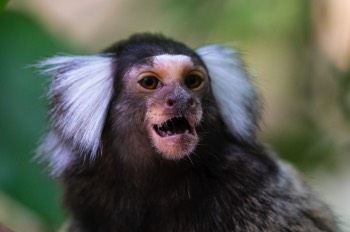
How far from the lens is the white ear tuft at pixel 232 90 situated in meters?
2.49

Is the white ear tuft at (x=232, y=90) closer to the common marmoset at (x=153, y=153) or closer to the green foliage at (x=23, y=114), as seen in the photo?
the common marmoset at (x=153, y=153)

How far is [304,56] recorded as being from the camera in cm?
395

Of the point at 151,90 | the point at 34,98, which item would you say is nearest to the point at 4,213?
the point at 34,98

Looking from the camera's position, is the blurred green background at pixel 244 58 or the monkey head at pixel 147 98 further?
the blurred green background at pixel 244 58

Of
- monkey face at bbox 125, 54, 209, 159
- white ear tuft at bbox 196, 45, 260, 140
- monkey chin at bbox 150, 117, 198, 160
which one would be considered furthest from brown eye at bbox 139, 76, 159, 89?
white ear tuft at bbox 196, 45, 260, 140

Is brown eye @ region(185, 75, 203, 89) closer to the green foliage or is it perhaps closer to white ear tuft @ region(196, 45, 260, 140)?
white ear tuft @ region(196, 45, 260, 140)

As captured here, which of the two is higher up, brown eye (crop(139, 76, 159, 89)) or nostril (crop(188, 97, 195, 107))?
brown eye (crop(139, 76, 159, 89))

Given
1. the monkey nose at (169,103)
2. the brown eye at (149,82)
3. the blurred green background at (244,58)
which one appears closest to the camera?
the monkey nose at (169,103)

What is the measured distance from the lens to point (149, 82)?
2.29 meters

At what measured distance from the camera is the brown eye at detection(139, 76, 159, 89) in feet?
7.48

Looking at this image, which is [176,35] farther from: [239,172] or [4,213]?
[239,172]

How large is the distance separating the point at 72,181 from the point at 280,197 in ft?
2.33

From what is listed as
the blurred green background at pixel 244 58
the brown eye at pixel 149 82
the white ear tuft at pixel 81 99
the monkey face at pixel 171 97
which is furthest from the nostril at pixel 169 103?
the blurred green background at pixel 244 58

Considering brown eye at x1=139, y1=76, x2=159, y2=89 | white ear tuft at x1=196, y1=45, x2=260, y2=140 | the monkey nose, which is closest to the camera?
the monkey nose
